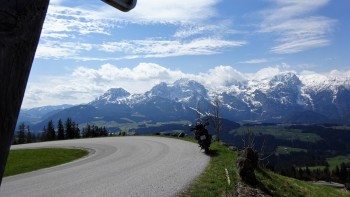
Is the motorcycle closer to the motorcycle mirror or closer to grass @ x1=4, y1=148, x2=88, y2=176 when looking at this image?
grass @ x1=4, y1=148, x2=88, y2=176

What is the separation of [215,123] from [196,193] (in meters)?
26.2

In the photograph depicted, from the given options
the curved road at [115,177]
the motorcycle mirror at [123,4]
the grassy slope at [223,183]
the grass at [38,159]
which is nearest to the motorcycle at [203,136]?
the curved road at [115,177]

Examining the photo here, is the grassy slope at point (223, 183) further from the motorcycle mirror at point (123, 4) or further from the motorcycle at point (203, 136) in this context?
the motorcycle mirror at point (123, 4)

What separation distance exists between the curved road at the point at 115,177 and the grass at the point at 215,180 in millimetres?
498

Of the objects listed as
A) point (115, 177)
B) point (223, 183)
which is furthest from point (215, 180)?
point (115, 177)

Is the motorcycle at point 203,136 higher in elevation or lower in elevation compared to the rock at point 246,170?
higher

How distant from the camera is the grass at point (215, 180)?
17.0 m

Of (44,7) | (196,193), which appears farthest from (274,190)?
(44,7)

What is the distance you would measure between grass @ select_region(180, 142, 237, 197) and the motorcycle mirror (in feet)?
48.2

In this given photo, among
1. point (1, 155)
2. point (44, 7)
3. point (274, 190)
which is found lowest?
point (274, 190)

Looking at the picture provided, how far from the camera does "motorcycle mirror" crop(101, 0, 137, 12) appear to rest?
86.9 inches

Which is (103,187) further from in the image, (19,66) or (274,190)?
(19,66)

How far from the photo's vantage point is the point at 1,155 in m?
1.79

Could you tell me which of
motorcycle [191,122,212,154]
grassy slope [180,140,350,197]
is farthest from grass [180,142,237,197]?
motorcycle [191,122,212,154]
